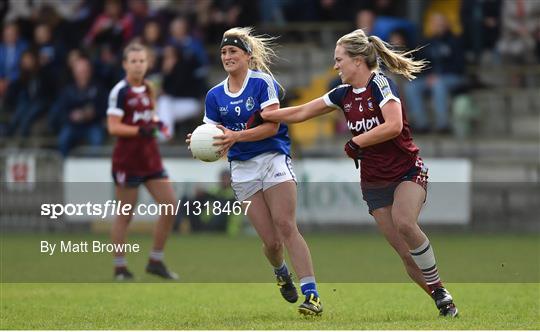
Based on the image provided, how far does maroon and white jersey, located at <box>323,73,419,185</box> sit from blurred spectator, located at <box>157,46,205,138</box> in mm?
11430

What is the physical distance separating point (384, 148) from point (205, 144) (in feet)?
4.35

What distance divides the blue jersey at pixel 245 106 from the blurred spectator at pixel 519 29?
12.7 m

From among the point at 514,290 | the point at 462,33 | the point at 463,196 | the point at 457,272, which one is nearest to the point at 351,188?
the point at 463,196

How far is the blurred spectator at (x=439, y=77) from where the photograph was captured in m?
20.0

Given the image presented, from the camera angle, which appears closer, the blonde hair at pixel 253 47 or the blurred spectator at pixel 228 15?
the blonde hair at pixel 253 47

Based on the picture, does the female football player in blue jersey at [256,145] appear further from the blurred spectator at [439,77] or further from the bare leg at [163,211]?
the blurred spectator at [439,77]

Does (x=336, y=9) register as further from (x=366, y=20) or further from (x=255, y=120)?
(x=255, y=120)

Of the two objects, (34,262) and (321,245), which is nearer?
(34,262)

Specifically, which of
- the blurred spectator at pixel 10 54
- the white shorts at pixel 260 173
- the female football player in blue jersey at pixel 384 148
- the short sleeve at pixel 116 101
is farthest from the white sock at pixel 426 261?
the blurred spectator at pixel 10 54

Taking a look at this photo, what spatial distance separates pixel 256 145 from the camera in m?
9.53

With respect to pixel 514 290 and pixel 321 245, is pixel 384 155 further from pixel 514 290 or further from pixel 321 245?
pixel 321 245

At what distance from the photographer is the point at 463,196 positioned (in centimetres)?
1838

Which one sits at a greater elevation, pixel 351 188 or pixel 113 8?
pixel 113 8

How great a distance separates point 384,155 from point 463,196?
9.58 metres
